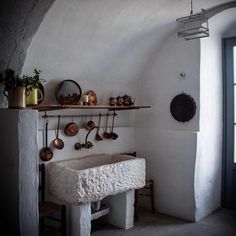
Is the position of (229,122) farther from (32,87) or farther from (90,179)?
(32,87)

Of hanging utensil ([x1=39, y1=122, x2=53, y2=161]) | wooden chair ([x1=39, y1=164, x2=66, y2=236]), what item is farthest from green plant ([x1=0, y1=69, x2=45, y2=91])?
wooden chair ([x1=39, y1=164, x2=66, y2=236])

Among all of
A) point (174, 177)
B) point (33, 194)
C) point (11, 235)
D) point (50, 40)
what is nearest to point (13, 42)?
point (50, 40)

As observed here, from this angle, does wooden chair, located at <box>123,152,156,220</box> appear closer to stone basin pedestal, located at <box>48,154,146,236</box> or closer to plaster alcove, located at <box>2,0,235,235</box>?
plaster alcove, located at <box>2,0,235,235</box>

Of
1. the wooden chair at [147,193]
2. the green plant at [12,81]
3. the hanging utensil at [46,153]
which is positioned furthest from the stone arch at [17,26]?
the wooden chair at [147,193]

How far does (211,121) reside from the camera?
11.6ft

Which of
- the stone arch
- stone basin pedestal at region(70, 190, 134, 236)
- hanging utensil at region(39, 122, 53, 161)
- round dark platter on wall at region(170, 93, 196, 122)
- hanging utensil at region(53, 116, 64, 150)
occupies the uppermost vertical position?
the stone arch

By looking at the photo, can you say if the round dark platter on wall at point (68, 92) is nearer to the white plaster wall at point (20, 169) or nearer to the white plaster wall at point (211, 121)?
the white plaster wall at point (20, 169)

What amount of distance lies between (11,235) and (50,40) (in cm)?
163

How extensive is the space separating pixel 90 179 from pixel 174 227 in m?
1.20

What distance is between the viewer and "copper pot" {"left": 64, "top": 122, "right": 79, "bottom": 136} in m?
3.17

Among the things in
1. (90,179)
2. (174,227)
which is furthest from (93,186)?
(174,227)

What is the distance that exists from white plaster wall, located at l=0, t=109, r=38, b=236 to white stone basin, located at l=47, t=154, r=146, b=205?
1.56ft

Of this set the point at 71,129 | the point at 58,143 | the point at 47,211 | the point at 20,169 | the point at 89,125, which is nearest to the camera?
the point at 20,169

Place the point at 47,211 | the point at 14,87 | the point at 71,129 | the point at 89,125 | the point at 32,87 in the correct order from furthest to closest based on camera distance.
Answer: the point at 89,125
the point at 71,129
the point at 47,211
the point at 32,87
the point at 14,87
